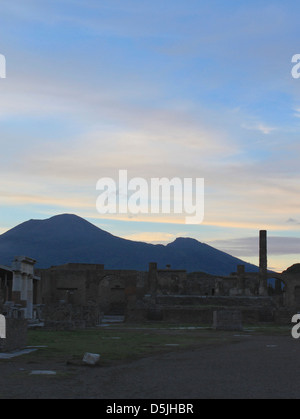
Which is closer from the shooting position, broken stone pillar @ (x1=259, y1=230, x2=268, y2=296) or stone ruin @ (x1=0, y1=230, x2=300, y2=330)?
stone ruin @ (x1=0, y1=230, x2=300, y2=330)

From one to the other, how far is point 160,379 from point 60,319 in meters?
19.6

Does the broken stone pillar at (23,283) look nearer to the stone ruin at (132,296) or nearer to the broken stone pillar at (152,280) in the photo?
the stone ruin at (132,296)

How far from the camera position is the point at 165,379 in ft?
36.8

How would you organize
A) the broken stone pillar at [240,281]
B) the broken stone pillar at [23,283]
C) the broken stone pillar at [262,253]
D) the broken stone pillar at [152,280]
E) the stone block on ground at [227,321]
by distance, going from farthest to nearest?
the broken stone pillar at [240,281]
the broken stone pillar at [262,253]
the broken stone pillar at [152,280]
the broken stone pillar at [23,283]
the stone block on ground at [227,321]

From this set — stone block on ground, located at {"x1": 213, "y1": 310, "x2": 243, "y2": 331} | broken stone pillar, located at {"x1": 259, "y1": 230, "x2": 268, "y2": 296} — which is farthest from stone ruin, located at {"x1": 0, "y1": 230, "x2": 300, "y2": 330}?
stone block on ground, located at {"x1": 213, "y1": 310, "x2": 243, "y2": 331}

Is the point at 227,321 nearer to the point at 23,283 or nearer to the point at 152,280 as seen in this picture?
the point at 23,283

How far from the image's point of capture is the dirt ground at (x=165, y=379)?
937 centimetres

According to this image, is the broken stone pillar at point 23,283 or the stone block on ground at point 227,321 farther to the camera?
the broken stone pillar at point 23,283

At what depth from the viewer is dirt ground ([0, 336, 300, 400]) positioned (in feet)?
30.7

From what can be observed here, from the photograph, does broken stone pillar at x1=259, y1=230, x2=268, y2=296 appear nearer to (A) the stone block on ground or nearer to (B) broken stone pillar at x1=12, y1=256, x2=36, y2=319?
(B) broken stone pillar at x1=12, y1=256, x2=36, y2=319

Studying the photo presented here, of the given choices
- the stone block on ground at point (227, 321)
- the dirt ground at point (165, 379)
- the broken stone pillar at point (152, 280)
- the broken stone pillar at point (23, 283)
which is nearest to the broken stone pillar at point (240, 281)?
the broken stone pillar at point (152, 280)

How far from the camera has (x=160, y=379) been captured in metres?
11.2

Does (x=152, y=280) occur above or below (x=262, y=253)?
below

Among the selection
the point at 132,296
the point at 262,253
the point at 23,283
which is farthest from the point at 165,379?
the point at 262,253
